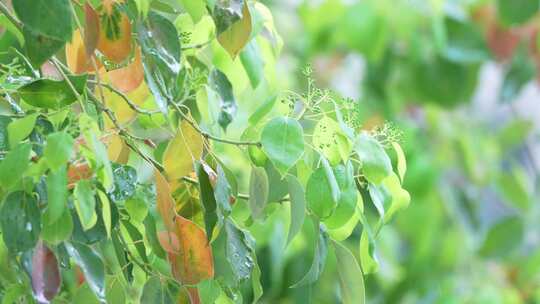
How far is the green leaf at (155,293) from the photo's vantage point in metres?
0.66

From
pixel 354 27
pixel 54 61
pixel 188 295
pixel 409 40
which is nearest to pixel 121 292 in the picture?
pixel 188 295

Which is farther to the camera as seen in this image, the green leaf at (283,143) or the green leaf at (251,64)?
the green leaf at (251,64)

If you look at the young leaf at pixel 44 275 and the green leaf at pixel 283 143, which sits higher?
the green leaf at pixel 283 143

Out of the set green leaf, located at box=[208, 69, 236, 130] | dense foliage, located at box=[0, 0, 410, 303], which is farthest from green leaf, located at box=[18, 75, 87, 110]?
green leaf, located at box=[208, 69, 236, 130]

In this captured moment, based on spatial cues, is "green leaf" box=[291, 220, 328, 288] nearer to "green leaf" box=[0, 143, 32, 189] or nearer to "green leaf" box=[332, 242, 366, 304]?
"green leaf" box=[332, 242, 366, 304]

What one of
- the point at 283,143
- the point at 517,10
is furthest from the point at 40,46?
the point at 517,10

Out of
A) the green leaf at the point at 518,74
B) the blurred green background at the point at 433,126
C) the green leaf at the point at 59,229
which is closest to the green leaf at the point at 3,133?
the green leaf at the point at 59,229

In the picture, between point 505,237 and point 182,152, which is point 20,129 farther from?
point 505,237

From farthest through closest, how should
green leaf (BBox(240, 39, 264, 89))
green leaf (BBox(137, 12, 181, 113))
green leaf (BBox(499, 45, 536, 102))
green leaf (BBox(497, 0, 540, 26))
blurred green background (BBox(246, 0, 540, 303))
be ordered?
green leaf (BBox(499, 45, 536, 102))
blurred green background (BBox(246, 0, 540, 303))
green leaf (BBox(497, 0, 540, 26))
green leaf (BBox(240, 39, 264, 89))
green leaf (BBox(137, 12, 181, 113))

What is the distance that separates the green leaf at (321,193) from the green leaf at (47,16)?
0.17 m

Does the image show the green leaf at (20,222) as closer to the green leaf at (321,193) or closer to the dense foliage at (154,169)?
the dense foliage at (154,169)

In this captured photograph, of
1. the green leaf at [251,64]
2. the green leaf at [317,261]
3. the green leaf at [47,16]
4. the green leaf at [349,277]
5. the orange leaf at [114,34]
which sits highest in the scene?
the green leaf at [47,16]

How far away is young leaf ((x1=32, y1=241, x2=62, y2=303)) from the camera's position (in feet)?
1.94

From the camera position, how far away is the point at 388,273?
202cm
